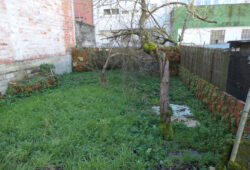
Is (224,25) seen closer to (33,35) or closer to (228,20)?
(228,20)

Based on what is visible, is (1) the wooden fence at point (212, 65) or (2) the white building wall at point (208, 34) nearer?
(1) the wooden fence at point (212, 65)

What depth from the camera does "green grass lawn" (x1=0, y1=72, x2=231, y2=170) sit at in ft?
8.67

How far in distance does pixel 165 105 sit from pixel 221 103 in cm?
148

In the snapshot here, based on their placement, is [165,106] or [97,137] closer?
[97,137]

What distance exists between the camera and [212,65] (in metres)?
4.75

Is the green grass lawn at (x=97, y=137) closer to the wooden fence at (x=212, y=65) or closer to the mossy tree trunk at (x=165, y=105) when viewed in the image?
the mossy tree trunk at (x=165, y=105)

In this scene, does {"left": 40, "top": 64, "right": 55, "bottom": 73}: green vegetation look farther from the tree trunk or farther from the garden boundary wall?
the garden boundary wall

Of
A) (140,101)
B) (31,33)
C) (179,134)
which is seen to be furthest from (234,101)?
(31,33)

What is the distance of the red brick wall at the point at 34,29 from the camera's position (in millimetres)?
5984

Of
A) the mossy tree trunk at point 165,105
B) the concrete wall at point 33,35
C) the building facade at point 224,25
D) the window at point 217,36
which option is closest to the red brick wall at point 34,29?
the concrete wall at point 33,35

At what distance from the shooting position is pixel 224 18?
15766 mm

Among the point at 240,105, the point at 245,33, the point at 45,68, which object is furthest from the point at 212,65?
the point at 245,33

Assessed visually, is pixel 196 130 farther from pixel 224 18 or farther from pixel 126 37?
pixel 224 18

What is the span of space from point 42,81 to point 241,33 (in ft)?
56.7
